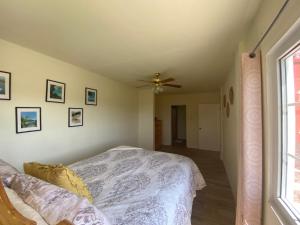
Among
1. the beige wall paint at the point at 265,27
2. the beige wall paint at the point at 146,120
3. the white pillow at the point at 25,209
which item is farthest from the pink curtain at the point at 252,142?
the beige wall paint at the point at 146,120

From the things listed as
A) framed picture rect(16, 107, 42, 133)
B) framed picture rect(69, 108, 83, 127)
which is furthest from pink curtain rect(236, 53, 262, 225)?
framed picture rect(69, 108, 83, 127)

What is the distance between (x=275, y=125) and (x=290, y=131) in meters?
0.11

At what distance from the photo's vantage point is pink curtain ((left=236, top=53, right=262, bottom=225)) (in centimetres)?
156

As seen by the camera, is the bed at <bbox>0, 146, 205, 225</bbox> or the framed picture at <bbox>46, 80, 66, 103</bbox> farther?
the framed picture at <bbox>46, 80, 66, 103</bbox>

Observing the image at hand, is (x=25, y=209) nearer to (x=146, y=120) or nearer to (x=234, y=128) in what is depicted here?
(x=234, y=128)

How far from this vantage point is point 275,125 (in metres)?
1.38

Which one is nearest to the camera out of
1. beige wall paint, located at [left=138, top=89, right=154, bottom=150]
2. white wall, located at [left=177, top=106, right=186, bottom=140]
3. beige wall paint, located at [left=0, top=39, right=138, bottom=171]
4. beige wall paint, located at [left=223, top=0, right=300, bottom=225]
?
beige wall paint, located at [left=223, top=0, right=300, bottom=225]

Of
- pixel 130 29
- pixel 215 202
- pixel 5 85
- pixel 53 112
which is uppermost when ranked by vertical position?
pixel 130 29

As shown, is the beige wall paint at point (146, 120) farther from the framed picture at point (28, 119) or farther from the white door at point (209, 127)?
the framed picture at point (28, 119)

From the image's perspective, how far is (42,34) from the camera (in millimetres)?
2086

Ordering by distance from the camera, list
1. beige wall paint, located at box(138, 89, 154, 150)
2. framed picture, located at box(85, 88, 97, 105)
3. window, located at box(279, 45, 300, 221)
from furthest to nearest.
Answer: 1. beige wall paint, located at box(138, 89, 154, 150)
2. framed picture, located at box(85, 88, 97, 105)
3. window, located at box(279, 45, 300, 221)

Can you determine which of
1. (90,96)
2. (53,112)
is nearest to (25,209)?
(53,112)

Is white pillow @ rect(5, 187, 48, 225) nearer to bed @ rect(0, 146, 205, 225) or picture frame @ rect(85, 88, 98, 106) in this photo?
bed @ rect(0, 146, 205, 225)

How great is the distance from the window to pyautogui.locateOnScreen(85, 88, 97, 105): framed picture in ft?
10.9
